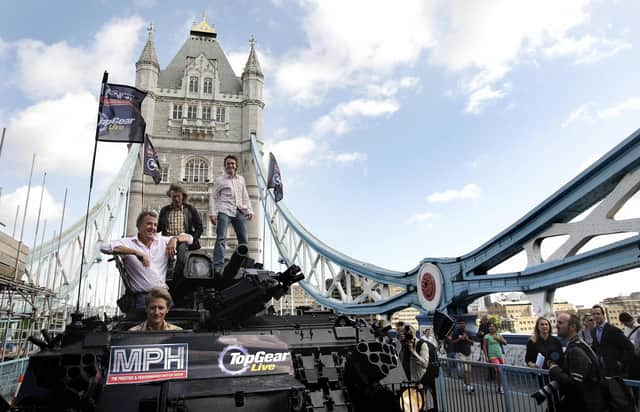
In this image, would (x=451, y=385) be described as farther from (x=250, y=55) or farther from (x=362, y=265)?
(x=250, y=55)

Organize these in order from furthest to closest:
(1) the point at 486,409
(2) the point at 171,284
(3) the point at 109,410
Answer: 1. (1) the point at 486,409
2. (2) the point at 171,284
3. (3) the point at 109,410

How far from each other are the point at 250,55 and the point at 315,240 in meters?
23.4

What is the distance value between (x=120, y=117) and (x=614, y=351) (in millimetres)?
13386

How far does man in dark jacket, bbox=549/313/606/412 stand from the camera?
166 inches

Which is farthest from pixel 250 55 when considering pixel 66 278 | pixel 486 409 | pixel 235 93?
pixel 486 409

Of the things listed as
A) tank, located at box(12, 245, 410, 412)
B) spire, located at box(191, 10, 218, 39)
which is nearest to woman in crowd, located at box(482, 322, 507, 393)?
tank, located at box(12, 245, 410, 412)

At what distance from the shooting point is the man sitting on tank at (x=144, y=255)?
4680 mm

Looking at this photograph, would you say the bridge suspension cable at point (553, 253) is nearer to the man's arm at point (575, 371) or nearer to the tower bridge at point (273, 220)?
the tower bridge at point (273, 220)

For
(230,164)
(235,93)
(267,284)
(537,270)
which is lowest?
(267,284)

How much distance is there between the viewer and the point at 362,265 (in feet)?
65.6

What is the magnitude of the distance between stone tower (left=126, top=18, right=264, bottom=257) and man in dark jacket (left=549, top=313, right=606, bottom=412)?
28814mm

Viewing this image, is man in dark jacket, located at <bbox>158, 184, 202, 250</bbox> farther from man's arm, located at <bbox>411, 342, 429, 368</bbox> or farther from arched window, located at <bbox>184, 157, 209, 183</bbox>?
arched window, located at <bbox>184, 157, 209, 183</bbox>

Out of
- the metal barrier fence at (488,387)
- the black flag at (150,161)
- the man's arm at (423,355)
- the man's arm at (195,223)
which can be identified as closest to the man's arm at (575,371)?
the metal barrier fence at (488,387)

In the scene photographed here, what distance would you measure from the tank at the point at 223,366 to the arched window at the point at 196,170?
31536 millimetres
